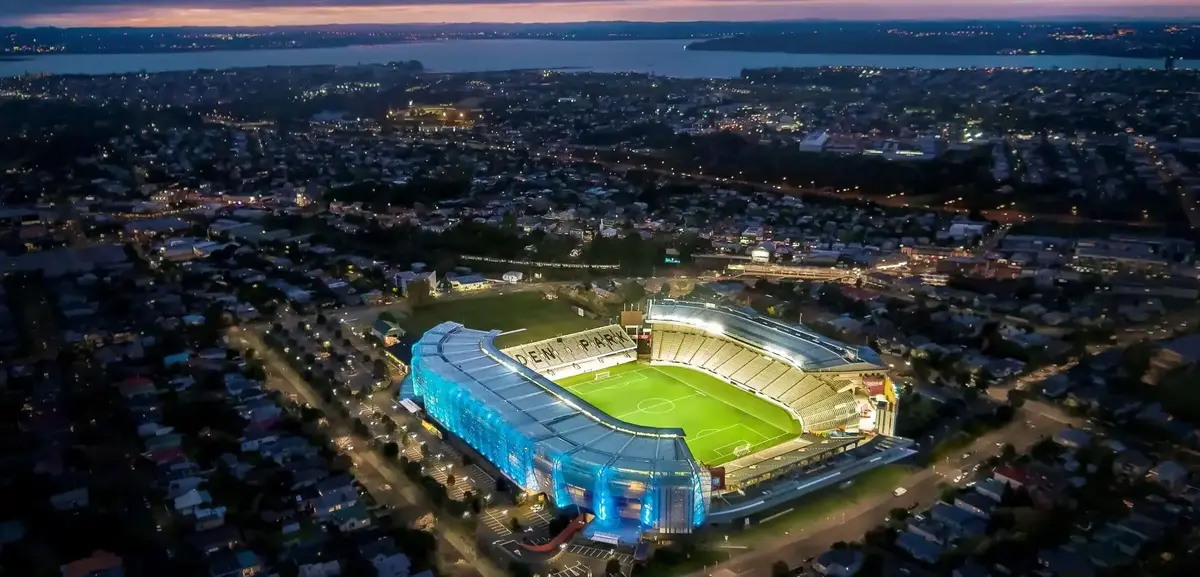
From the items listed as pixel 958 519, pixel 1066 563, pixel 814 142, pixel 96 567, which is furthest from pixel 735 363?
pixel 814 142

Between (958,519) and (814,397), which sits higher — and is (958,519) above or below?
below

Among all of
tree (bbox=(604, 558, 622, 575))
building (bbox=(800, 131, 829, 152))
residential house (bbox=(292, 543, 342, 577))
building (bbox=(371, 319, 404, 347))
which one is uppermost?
building (bbox=(800, 131, 829, 152))

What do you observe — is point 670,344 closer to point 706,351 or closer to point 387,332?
point 706,351

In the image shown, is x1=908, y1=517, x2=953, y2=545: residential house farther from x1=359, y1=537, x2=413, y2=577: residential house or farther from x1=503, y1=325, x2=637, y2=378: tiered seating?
x1=503, y1=325, x2=637, y2=378: tiered seating

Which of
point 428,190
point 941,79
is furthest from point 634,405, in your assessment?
point 941,79

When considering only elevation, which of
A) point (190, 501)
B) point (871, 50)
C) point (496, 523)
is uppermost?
point (871, 50)

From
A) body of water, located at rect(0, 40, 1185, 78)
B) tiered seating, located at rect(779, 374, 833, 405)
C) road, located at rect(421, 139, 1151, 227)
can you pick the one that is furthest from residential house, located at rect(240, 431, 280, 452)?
body of water, located at rect(0, 40, 1185, 78)

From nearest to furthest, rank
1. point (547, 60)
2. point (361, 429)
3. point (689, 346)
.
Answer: point (361, 429) < point (689, 346) < point (547, 60)
